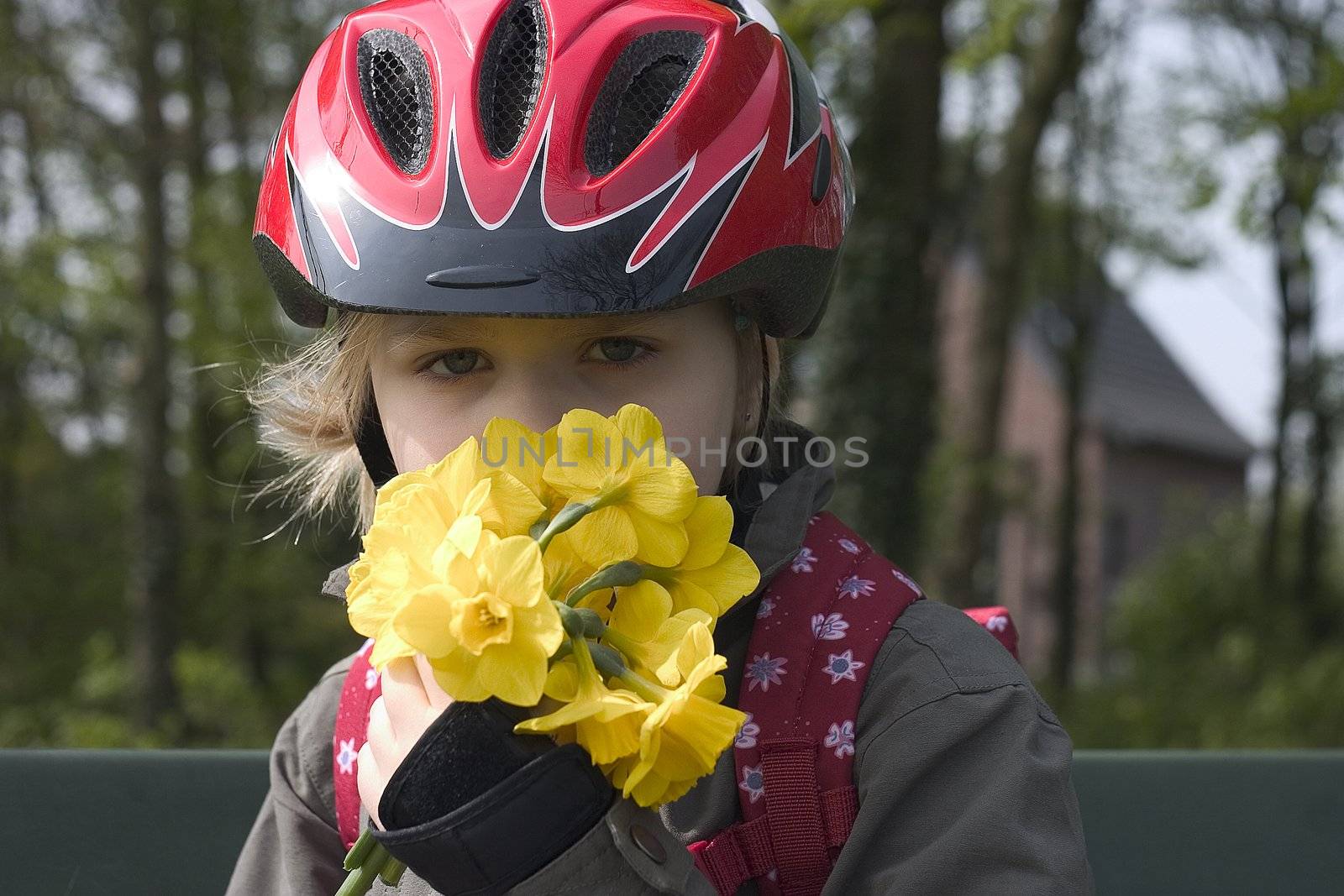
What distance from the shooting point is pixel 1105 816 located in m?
2.62

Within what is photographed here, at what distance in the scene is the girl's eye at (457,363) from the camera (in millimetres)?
1863

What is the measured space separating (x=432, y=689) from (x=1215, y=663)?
696 inches

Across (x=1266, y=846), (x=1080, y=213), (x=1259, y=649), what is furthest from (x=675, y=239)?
(x=1259, y=649)

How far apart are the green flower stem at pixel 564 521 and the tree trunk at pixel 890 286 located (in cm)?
465

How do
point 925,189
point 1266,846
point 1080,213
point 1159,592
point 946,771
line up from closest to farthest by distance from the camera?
point 946,771 < point 1266,846 < point 925,189 < point 1080,213 < point 1159,592

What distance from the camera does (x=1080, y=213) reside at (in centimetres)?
1772

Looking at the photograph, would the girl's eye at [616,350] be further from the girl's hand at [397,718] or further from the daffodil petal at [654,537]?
the girl's hand at [397,718]

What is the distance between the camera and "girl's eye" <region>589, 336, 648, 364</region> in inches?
72.7

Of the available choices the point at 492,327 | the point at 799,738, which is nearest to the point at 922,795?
the point at 799,738

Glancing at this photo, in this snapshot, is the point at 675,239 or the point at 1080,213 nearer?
the point at 675,239

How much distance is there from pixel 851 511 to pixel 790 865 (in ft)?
14.8

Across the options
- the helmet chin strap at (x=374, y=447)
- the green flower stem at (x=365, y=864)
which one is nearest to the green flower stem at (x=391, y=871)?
the green flower stem at (x=365, y=864)

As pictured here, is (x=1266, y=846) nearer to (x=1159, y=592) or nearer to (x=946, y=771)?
(x=946, y=771)

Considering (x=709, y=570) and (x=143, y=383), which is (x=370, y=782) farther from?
(x=143, y=383)
